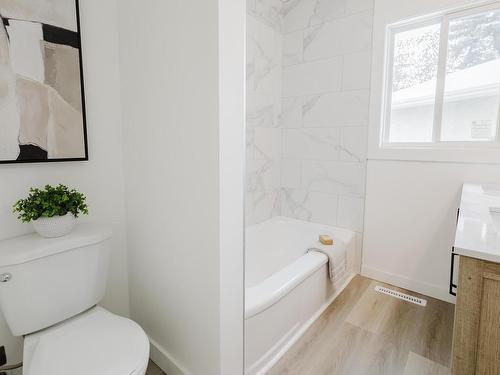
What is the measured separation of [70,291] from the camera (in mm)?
1245

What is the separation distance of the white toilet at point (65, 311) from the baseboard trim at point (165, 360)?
395 mm

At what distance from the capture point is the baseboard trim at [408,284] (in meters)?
2.13

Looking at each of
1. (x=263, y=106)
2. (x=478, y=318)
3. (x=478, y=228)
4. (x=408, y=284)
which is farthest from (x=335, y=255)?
(x=263, y=106)

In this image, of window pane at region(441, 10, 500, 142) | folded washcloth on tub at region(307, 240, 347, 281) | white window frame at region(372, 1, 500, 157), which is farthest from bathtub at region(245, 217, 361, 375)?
window pane at region(441, 10, 500, 142)

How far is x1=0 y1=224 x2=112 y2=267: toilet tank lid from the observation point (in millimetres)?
1076

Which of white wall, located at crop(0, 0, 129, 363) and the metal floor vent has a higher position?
white wall, located at crop(0, 0, 129, 363)

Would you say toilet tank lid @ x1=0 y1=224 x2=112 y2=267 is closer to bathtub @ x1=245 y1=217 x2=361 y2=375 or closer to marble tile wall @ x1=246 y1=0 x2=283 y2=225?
bathtub @ x1=245 y1=217 x2=361 y2=375

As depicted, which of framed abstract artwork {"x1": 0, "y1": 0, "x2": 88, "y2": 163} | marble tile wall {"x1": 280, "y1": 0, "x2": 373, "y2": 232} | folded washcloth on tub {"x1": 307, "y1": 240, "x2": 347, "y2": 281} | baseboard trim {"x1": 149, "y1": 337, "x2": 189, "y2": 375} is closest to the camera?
framed abstract artwork {"x1": 0, "y1": 0, "x2": 88, "y2": 163}

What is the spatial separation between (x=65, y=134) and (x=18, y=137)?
0.62 ft

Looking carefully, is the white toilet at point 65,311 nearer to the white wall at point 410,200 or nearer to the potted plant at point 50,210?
the potted plant at point 50,210

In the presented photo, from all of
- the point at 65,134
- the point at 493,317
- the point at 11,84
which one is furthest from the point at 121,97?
the point at 493,317

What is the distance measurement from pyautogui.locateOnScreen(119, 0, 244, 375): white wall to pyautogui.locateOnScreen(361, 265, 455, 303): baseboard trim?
5.38 ft

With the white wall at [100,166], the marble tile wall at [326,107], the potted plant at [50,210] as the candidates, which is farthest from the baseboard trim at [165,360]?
the marble tile wall at [326,107]

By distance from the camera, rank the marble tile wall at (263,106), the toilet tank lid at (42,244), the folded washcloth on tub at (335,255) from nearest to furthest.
Answer: the toilet tank lid at (42,244) < the folded washcloth on tub at (335,255) < the marble tile wall at (263,106)
